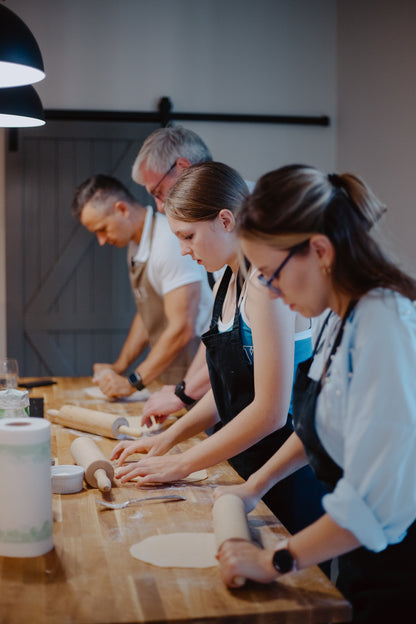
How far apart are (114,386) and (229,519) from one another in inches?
63.7

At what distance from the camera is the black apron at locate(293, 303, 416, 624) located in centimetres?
122

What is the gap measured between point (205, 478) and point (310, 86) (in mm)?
3798

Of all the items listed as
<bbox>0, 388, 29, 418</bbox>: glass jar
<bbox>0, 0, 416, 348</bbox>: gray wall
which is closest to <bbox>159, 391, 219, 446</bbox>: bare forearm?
<bbox>0, 388, 29, 418</bbox>: glass jar

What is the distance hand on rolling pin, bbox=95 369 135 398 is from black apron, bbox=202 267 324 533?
3.23ft

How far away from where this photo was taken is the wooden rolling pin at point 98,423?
6.95 feet

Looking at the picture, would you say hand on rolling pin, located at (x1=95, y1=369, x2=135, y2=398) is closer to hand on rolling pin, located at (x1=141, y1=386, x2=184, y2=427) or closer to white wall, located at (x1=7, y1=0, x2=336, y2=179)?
hand on rolling pin, located at (x1=141, y1=386, x2=184, y2=427)

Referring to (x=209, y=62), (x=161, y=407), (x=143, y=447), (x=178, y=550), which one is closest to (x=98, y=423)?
(x=161, y=407)

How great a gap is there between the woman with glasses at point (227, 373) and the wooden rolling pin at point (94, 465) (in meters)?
0.06

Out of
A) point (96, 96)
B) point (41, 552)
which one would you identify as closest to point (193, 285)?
point (41, 552)

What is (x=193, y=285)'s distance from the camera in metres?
2.95

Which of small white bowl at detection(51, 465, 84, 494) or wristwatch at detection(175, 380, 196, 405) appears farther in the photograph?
wristwatch at detection(175, 380, 196, 405)

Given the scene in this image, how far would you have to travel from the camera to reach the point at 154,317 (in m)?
3.33

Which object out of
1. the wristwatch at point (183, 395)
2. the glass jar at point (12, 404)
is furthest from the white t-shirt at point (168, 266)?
the glass jar at point (12, 404)

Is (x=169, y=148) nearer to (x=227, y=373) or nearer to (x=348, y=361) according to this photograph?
(x=227, y=373)
